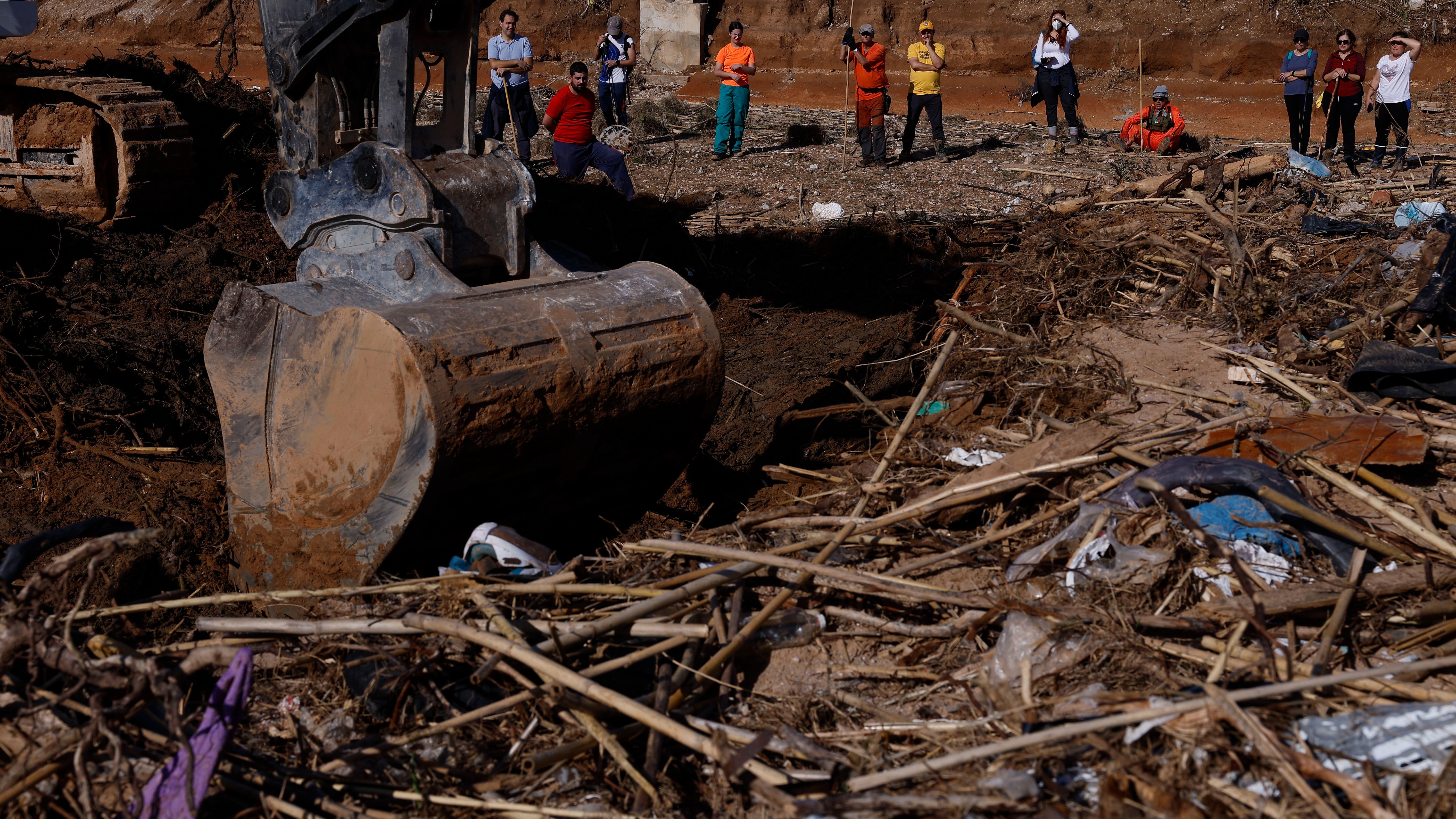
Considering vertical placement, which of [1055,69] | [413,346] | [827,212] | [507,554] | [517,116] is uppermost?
[1055,69]

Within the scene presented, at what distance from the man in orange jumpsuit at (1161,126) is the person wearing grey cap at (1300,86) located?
1361mm

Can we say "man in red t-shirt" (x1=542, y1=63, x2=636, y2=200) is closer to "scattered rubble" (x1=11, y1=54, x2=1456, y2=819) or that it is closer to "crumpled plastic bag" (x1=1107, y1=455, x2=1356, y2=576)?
"scattered rubble" (x1=11, y1=54, x2=1456, y2=819)

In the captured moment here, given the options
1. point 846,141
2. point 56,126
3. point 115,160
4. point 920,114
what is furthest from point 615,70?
point 56,126

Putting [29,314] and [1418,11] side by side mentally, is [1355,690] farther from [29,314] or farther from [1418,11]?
[1418,11]

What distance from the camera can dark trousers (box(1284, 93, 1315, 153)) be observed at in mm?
11992

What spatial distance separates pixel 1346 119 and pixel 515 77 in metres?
→ 9.08

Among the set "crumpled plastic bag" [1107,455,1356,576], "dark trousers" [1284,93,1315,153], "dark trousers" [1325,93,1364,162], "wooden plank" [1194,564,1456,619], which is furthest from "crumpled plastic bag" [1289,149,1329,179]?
"wooden plank" [1194,564,1456,619]

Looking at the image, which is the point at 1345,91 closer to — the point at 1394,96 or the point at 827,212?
the point at 1394,96

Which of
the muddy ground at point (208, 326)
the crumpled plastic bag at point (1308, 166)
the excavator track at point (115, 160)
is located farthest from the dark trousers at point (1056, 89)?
the excavator track at point (115, 160)

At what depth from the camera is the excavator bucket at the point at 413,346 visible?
334 centimetres

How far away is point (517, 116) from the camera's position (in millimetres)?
12078

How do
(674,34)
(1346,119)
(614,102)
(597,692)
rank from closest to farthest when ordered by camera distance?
(597,692) < (1346,119) < (614,102) < (674,34)

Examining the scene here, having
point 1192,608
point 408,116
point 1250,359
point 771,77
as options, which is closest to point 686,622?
point 1192,608

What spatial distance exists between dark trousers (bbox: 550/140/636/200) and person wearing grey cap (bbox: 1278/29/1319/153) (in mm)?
7656
